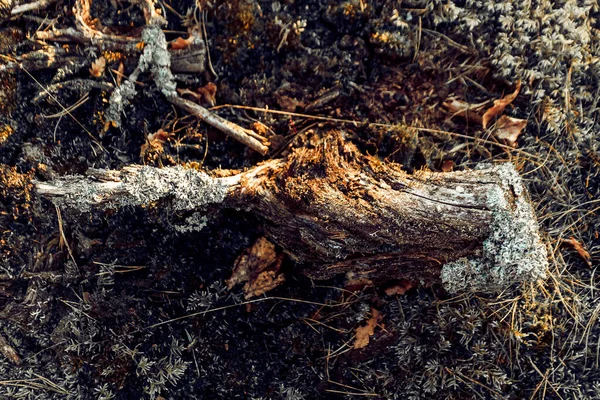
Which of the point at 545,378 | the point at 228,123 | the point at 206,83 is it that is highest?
the point at 206,83

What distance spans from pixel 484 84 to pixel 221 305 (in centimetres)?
244

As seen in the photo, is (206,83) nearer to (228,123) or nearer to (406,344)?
Result: (228,123)

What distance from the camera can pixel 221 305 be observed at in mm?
3211

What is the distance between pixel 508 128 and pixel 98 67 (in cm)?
288

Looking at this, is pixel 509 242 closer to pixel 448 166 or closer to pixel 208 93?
pixel 448 166

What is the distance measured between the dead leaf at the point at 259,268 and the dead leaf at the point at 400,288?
75 cm

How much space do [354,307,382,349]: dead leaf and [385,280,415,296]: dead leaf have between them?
17 centimetres

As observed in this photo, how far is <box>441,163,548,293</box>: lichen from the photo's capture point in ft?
8.21

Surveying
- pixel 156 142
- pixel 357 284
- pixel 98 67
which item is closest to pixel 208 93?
pixel 156 142

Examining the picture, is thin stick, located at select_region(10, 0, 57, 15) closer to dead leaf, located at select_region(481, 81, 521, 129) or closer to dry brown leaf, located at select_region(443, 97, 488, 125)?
dry brown leaf, located at select_region(443, 97, 488, 125)

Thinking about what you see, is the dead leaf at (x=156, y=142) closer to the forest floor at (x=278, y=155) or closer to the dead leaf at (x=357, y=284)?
the forest floor at (x=278, y=155)

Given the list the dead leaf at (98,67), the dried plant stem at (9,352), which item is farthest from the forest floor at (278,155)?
the dried plant stem at (9,352)

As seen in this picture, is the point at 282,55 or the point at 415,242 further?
the point at 282,55

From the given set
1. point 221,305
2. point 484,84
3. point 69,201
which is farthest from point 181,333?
point 484,84
